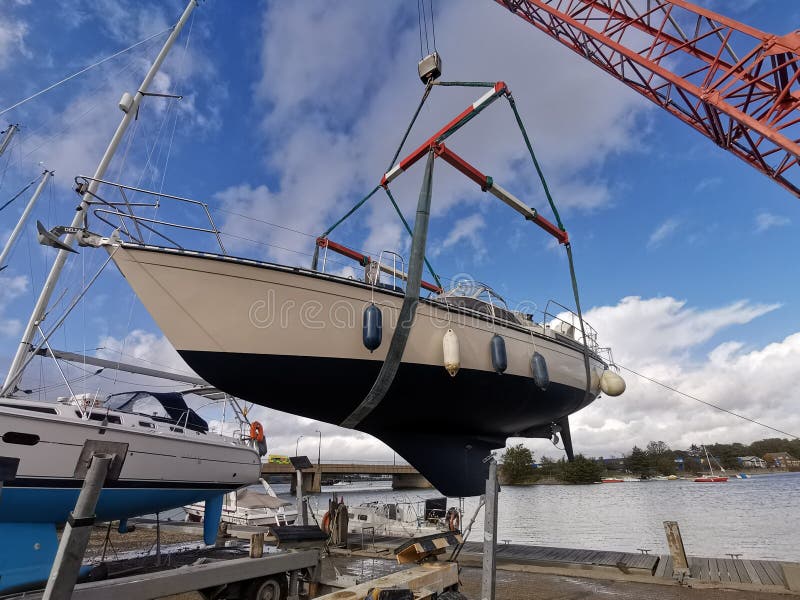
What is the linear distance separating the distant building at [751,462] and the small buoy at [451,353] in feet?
410

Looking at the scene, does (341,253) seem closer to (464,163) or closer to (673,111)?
(464,163)

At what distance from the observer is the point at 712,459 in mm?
92312

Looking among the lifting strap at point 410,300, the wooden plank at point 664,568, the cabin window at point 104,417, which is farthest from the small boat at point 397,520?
the lifting strap at point 410,300

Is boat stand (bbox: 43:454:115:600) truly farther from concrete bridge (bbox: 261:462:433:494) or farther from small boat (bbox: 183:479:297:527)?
concrete bridge (bbox: 261:462:433:494)

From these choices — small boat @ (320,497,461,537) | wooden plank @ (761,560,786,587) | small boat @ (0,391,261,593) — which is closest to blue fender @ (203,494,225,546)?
small boat @ (0,391,261,593)

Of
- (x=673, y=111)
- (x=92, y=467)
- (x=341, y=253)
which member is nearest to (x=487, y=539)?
(x=92, y=467)

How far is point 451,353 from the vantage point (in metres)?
6.52

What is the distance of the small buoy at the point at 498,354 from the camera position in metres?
7.23

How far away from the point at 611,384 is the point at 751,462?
4879 inches

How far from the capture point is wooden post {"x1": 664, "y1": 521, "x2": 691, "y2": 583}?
7.45 m

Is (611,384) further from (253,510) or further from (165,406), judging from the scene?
(253,510)

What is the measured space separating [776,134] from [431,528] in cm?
1326

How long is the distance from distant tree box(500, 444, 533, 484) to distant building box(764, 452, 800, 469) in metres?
71.0

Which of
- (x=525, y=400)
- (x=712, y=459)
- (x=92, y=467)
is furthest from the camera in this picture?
(x=712, y=459)
